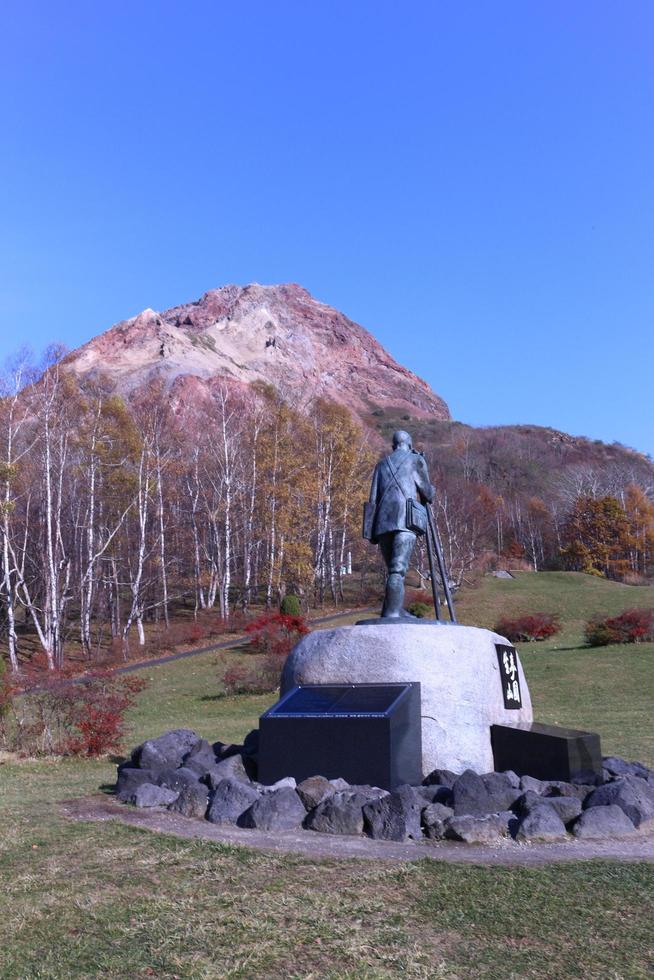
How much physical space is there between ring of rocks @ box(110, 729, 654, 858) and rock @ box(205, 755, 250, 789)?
2 cm

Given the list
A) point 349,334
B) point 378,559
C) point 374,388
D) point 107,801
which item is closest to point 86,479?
point 378,559

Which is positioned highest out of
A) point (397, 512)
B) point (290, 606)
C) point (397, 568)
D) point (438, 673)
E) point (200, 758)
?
point (290, 606)

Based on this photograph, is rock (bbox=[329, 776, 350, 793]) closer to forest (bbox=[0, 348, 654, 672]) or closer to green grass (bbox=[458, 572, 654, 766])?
green grass (bbox=[458, 572, 654, 766])

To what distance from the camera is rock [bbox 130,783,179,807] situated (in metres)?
6.77

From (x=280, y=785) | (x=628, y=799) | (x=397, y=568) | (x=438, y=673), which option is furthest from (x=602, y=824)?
(x=397, y=568)

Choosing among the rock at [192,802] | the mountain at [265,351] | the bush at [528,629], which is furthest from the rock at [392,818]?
the mountain at [265,351]

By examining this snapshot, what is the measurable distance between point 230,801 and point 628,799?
310 cm

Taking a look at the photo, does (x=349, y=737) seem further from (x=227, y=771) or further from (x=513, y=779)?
(x=513, y=779)

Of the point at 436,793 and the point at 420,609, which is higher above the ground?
the point at 420,609

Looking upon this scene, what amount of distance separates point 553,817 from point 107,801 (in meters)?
3.75

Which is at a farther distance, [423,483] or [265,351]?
[265,351]

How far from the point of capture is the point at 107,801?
7109 millimetres

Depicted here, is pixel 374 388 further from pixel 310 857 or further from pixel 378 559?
pixel 310 857

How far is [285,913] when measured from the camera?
4184 millimetres
